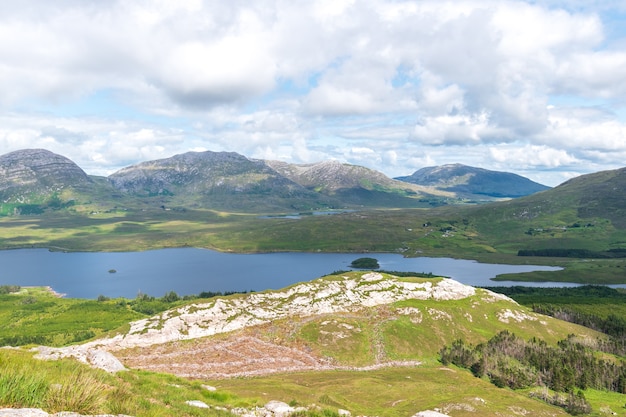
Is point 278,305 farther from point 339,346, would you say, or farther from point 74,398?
point 74,398

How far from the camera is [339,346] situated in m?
101

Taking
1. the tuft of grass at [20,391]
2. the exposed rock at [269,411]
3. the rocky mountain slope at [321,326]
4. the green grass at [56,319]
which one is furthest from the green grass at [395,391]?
the green grass at [56,319]

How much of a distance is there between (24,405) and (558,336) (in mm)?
158900

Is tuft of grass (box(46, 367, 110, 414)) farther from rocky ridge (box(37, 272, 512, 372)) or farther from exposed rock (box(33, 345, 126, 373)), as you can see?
rocky ridge (box(37, 272, 512, 372))

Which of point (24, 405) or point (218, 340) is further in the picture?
point (218, 340)

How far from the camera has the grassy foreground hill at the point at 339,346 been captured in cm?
6450

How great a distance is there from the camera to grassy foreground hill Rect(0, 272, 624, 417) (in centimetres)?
6450

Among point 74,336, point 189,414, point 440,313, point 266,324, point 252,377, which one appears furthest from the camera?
point 74,336

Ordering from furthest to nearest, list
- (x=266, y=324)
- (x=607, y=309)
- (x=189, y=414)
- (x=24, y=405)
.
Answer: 1. (x=607, y=309)
2. (x=266, y=324)
3. (x=189, y=414)
4. (x=24, y=405)

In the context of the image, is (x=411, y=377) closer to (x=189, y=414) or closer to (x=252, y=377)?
(x=252, y=377)

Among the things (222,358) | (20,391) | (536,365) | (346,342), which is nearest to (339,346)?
(346,342)

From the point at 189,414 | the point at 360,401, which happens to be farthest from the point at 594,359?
the point at 189,414

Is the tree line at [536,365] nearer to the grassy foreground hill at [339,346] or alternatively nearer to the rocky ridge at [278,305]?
the grassy foreground hill at [339,346]

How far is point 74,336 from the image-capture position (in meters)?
135
